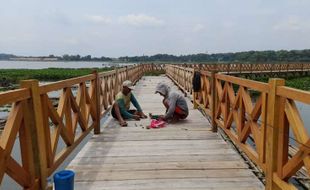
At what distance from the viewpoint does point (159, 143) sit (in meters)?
5.59

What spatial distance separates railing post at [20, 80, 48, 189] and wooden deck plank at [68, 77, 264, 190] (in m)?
0.56

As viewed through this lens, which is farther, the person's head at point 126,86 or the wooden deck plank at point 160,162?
the person's head at point 126,86

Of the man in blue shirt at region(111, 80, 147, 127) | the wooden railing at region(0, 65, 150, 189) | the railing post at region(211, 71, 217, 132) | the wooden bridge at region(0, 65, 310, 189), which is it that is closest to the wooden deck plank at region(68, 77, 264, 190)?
the wooden bridge at region(0, 65, 310, 189)

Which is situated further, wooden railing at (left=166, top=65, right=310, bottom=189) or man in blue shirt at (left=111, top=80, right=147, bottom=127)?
man in blue shirt at (left=111, top=80, right=147, bottom=127)

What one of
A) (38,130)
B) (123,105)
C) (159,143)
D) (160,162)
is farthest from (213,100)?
(38,130)

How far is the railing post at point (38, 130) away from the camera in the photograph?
309cm

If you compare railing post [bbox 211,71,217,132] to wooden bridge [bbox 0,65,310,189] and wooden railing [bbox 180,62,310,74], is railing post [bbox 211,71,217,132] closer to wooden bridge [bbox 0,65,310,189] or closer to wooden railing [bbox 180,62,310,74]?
wooden bridge [bbox 0,65,310,189]

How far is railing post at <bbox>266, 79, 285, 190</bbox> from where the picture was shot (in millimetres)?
3135

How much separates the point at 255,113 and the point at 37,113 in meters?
2.29

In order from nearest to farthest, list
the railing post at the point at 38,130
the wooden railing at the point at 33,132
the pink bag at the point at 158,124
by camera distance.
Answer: the wooden railing at the point at 33,132
the railing post at the point at 38,130
the pink bag at the point at 158,124

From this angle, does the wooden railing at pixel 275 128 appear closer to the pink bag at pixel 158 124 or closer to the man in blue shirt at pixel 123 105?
the pink bag at pixel 158 124

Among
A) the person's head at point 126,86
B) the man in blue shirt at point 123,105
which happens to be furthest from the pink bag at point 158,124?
the person's head at point 126,86

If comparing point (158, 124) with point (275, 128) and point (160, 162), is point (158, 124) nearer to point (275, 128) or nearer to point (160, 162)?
point (160, 162)

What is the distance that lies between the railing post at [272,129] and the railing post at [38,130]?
2210 mm
